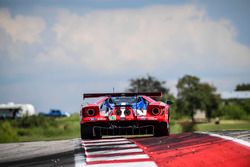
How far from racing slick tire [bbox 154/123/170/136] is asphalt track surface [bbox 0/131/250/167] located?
267 cm

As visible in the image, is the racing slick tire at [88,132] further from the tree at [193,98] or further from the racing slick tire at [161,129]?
the tree at [193,98]

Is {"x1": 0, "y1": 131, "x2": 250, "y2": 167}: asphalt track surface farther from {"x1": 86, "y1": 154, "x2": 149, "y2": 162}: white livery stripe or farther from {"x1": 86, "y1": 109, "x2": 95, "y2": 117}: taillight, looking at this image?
{"x1": 86, "y1": 109, "x2": 95, "y2": 117}: taillight

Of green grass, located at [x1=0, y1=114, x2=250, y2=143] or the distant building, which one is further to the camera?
the distant building

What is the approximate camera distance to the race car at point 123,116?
12930mm

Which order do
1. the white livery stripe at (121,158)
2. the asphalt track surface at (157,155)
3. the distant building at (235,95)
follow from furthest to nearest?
the distant building at (235,95) < the white livery stripe at (121,158) < the asphalt track surface at (157,155)

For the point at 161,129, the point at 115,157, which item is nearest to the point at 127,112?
the point at 161,129

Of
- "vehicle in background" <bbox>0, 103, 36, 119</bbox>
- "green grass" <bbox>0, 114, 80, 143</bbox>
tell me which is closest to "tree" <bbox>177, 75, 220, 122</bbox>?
"vehicle in background" <bbox>0, 103, 36, 119</bbox>

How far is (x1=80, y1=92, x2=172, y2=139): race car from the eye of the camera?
12.9 metres

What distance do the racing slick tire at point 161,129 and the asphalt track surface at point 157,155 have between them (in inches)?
105

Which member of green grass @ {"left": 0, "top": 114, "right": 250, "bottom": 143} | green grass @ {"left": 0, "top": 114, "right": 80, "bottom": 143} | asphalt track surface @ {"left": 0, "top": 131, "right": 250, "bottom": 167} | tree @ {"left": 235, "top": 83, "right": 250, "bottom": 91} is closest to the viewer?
asphalt track surface @ {"left": 0, "top": 131, "right": 250, "bottom": 167}

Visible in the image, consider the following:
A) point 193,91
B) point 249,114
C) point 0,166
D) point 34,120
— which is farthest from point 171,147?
point 193,91

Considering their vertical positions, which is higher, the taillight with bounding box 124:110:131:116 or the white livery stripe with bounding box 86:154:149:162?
the taillight with bounding box 124:110:131:116

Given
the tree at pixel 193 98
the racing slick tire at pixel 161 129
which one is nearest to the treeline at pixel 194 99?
the tree at pixel 193 98

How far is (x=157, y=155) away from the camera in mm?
8820
